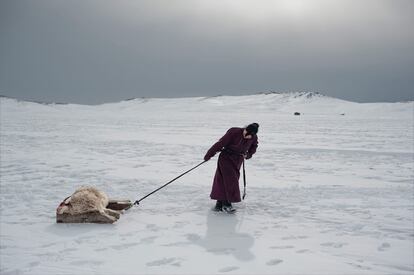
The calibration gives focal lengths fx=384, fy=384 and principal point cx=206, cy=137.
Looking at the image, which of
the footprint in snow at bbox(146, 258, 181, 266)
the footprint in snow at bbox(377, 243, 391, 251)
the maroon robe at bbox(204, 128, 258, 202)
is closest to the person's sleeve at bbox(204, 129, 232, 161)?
the maroon robe at bbox(204, 128, 258, 202)

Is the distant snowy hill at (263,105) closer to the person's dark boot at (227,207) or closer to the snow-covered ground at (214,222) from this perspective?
the snow-covered ground at (214,222)

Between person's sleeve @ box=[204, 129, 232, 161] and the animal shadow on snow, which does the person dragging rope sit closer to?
person's sleeve @ box=[204, 129, 232, 161]

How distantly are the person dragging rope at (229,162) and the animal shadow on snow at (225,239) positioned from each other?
14.5 inches

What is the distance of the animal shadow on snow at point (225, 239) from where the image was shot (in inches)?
165

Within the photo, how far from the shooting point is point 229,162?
5789 millimetres

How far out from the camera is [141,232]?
4.86 metres

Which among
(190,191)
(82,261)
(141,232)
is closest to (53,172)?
(190,191)

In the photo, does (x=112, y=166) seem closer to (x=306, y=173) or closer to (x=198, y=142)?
(x=306, y=173)

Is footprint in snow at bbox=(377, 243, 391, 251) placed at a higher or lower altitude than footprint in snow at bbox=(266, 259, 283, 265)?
higher

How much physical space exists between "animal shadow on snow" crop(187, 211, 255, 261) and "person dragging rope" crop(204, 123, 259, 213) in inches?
14.5

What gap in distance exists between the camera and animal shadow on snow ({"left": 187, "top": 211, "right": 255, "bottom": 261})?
165 inches

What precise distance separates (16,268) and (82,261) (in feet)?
2.06

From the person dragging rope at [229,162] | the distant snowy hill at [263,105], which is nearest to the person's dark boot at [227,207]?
the person dragging rope at [229,162]

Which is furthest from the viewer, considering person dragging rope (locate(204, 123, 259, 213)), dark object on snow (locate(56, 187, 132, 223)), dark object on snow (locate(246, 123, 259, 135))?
person dragging rope (locate(204, 123, 259, 213))
